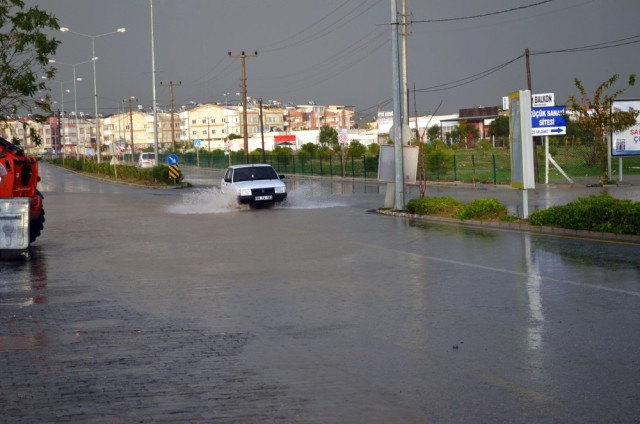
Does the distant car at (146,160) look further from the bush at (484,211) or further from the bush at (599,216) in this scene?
the bush at (599,216)

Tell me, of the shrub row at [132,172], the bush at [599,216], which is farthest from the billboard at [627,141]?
the shrub row at [132,172]

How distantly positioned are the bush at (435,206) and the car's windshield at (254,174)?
26.2ft

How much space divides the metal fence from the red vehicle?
95.5ft

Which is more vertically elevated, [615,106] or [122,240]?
[615,106]

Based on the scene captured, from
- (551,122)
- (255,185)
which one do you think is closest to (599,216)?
(255,185)

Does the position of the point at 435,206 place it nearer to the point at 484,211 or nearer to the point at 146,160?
the point at 484,211

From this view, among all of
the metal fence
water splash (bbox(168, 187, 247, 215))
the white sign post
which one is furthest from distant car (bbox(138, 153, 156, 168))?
the white sign post

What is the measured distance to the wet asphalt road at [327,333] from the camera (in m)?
6.67

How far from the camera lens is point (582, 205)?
1952 cm

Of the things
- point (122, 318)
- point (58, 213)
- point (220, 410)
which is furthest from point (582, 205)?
point (58, 213)

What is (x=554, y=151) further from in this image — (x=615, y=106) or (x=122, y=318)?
(x=122, y=318)

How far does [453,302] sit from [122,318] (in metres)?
3.88

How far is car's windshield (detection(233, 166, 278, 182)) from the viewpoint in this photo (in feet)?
109

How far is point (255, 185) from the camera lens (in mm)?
31906
